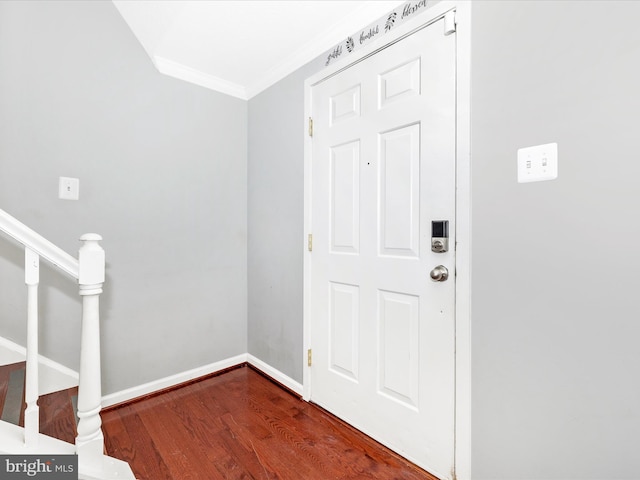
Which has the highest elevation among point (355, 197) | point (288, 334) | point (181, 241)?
point (355, 197)

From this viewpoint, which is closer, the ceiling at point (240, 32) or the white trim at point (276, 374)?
the ceiling at point (240, 32)

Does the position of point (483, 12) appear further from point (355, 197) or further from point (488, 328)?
point (488, 328)

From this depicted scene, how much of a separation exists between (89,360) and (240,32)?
190 centimetres

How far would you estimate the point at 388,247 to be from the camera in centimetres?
158

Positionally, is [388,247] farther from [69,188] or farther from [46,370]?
[46,370]

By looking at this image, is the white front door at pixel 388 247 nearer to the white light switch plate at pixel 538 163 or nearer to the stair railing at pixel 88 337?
the white light switch plate at pixel 538 163

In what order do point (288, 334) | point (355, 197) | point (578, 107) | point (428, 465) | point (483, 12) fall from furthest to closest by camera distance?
point (288, 334), point (355, 197), point (428, 465), point (483, 12), point (578, 107)

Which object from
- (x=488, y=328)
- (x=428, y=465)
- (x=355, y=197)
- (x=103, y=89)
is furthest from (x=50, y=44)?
(x=428, y=465)

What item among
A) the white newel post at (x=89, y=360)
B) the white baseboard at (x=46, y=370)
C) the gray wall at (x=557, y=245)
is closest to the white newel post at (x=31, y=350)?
the white newel post at (x=89, y=360)

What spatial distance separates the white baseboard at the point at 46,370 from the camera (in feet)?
5.13

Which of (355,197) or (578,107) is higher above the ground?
(578,107)

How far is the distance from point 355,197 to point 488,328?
2.92 ft

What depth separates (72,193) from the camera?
1810 mm

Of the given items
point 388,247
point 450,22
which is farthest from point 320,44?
point 388,247
